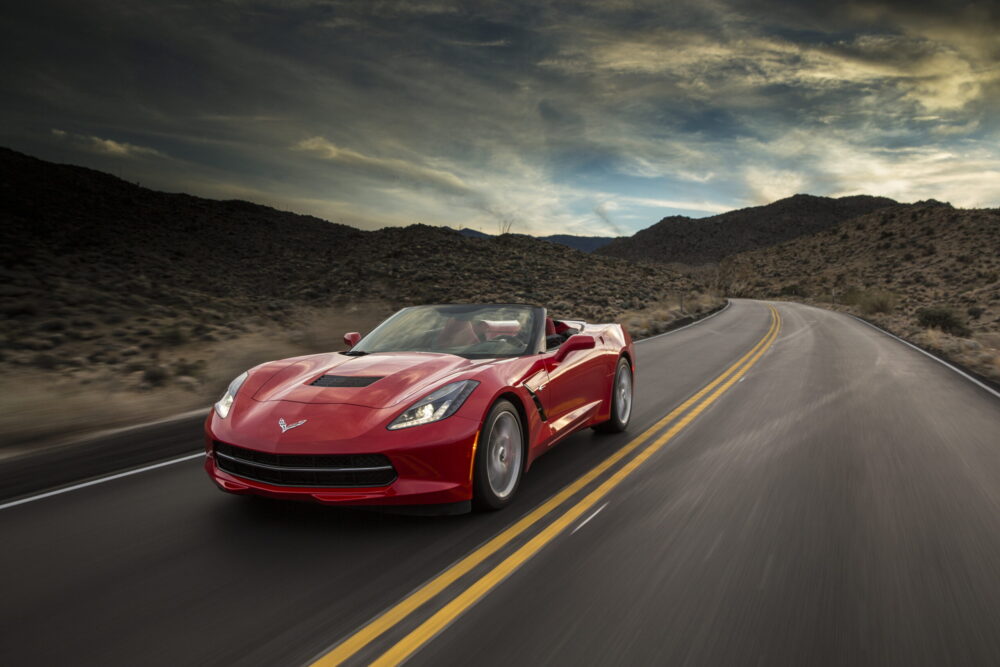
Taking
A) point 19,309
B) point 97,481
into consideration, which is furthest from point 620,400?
point 19,309

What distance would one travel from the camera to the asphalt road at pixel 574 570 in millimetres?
2586

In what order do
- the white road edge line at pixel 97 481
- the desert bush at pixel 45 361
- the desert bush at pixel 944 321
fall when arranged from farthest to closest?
the desert bush at pixel 944 321
the desert bush at pixel 45 361
the white road edge line at pixel 97 481

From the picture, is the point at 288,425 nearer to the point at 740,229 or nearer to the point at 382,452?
the point at 382,452

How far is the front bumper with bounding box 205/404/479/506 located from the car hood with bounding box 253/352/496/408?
0.45 ft

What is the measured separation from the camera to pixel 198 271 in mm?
38750

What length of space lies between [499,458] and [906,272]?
71.5 metres

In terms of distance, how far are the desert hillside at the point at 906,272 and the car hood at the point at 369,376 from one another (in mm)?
13751

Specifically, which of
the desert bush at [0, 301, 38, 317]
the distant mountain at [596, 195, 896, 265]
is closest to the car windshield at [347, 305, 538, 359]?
the desert bush at [0, 301, 38, 317]

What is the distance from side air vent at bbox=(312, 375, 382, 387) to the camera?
159 inches

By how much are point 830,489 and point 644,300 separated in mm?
32078

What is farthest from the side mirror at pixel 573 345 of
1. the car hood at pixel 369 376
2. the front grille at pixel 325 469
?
the front grille at pixel 325 469

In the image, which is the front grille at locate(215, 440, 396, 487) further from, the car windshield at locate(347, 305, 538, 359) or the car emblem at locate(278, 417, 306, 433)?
the car windshield at locate(347, 305, 538, 359)

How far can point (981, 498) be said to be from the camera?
4.67m

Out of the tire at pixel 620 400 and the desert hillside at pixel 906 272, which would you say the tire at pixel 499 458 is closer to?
the tire at pixel 620 400
